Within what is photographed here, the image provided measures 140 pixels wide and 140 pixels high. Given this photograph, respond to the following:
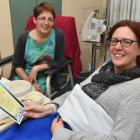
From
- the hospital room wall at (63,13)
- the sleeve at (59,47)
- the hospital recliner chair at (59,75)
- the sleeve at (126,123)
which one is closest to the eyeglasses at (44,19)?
the sleeve at (59,47)

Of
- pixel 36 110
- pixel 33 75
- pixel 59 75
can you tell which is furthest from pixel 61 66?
pixel 36 110

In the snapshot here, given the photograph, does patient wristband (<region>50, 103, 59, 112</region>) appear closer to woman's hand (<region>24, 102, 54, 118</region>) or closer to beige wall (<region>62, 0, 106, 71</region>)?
woman's hand (<region>24, 102, 54, 118</region>)

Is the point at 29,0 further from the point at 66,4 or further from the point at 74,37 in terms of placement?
the point at 74,37

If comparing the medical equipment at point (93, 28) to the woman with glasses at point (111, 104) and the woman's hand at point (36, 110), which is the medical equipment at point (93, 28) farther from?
the woman's hand at point (36, 110)

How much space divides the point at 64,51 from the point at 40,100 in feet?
3.57

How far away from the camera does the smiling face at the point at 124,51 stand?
1.40 m

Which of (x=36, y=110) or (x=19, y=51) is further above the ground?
(x=19, y=51)

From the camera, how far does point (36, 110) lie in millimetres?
1424

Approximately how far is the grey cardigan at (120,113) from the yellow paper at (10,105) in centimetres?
20

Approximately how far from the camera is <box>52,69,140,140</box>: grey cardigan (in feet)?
3.77

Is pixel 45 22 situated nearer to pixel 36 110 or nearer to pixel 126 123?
pixel 36 110

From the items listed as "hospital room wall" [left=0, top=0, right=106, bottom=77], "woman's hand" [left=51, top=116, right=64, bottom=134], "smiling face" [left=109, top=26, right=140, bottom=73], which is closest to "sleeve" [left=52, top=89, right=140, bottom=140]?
"woman's hand" [left=51, top=116, right=64, bottom=134]

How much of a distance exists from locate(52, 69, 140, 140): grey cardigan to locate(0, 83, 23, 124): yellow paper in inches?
7.8

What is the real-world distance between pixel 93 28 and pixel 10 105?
1899 mm
